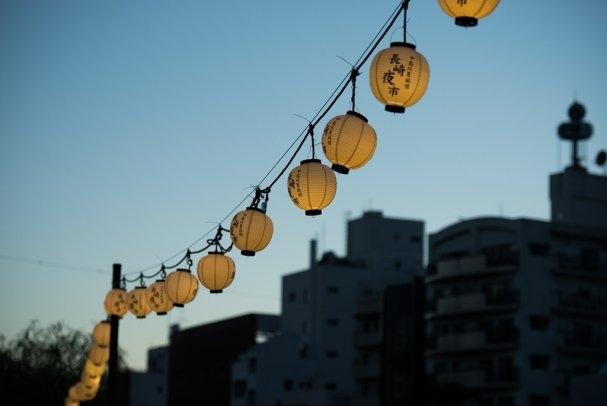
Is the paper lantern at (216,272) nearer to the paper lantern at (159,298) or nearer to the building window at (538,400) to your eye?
the paper lantern at (159,298)

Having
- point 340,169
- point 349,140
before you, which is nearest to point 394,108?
point 349,140

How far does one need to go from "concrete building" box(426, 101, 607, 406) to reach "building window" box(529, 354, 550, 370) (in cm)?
5

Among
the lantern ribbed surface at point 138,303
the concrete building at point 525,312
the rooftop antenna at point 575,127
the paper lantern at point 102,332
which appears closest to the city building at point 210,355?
the concrete building at point 525,312

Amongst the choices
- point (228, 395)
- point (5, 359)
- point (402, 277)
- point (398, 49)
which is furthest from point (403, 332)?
point (228, 395)

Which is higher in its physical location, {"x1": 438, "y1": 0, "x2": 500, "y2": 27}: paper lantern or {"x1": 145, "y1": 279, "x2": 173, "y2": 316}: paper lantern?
{"x1": 438, "y1": 0, "x2": 500, "y2": 27}: paper lantern

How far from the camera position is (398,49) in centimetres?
1173

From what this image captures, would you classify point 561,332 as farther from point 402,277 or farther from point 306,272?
point 306,272

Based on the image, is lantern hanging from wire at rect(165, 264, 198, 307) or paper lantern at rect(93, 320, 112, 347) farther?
paper lantern at rect(93, 320, 112, 347)

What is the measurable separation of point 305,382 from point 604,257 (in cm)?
2170

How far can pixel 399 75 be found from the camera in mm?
11562

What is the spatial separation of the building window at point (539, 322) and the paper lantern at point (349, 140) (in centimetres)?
4404

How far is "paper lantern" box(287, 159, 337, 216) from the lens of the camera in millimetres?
13188

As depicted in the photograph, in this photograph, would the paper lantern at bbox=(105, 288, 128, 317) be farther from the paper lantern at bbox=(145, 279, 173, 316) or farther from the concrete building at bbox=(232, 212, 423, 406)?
the concrete building at bbox=(232, 212, 423, 406)

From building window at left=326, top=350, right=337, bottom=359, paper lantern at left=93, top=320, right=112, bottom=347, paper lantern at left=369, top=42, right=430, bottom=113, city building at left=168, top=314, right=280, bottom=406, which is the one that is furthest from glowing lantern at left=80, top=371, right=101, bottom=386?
city building at left=168, top=314, right=280, bottom=406
